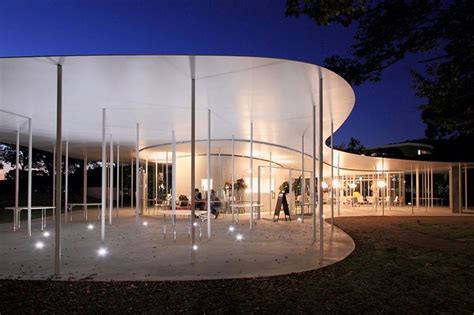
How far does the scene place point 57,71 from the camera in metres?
→ 6.01

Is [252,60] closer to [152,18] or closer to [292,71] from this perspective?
[292,71]

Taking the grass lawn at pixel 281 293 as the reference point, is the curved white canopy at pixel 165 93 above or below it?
above

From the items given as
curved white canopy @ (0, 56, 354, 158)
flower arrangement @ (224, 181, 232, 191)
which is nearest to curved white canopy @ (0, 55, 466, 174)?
curved white canopy @ (0, 56, 354, 158)

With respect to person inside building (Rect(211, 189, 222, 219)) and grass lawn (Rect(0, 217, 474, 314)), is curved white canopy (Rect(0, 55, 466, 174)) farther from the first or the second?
person inside building (Rect(211, 189, 222, 219))

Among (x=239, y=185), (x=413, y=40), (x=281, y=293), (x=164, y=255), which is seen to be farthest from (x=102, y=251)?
(x=239, y=185)

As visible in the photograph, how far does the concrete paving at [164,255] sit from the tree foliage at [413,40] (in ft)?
12.4

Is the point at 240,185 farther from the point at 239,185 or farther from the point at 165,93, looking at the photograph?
the point at 165,93

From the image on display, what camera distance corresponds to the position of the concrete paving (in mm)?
6137

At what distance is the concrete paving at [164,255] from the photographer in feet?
20.1

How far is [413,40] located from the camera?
7.95 meters

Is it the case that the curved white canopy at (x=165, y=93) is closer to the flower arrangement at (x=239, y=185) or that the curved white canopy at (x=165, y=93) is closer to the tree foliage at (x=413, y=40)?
the tree foliage at (x=413, y=40)

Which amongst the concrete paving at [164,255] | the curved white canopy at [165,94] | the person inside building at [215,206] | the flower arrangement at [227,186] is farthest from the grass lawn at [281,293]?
the flower arrangement at [227,186]

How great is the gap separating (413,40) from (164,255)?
603 cm

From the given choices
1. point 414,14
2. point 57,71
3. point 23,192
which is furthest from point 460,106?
point 23,192
